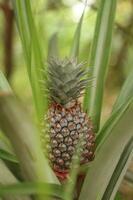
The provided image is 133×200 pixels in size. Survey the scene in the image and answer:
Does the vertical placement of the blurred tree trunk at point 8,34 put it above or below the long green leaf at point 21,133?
below

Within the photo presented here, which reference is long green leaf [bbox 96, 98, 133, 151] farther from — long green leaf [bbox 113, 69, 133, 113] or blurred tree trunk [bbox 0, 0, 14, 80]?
blurred tree trunk [bbox 0, 0, 14, 80]

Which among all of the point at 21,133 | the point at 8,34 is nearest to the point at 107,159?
the point at 21,133

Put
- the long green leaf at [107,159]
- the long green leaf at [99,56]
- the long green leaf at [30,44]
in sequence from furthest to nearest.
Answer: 1. the long green leaf at [99,56]
2. the long green leaf at [30,44]
3. the long green leaf at [107,159]

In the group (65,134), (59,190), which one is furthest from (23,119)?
(65,134)

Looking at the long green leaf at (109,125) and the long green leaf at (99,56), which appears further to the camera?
the long green leaf at (99,56)

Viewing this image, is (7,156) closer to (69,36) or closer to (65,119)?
(65,119)

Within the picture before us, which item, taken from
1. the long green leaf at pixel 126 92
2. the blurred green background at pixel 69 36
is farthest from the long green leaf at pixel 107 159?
the blurred green background at pixel 69 36

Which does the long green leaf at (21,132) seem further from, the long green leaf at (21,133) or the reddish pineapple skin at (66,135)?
the reddish pineapple skin at (66,135)
